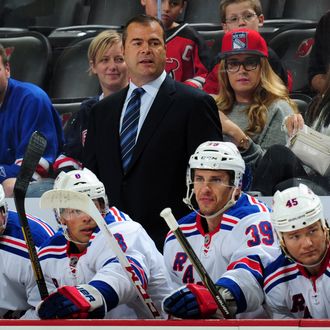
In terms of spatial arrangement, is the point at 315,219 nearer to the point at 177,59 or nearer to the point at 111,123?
the point at 111,123

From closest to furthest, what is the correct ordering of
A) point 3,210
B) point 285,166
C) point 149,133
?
point 3,210, point 149,133, point 285,166

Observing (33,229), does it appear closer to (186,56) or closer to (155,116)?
(155,116)

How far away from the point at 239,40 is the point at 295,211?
1.41 metres

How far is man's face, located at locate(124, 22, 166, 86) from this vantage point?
186 inches

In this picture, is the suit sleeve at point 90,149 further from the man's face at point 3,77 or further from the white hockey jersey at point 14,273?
the man's face at point 3,77

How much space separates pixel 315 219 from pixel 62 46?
2140 mm

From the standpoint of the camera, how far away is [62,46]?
18.6 ft

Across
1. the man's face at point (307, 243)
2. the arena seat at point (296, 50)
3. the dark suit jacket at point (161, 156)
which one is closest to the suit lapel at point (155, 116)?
the dark suit jacket at point (161, 156)

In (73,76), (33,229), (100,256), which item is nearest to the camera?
(100,256)

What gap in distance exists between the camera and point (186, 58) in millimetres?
5297

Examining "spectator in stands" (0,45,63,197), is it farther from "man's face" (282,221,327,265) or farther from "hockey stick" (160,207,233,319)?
"man's face" (282,221,327,265)

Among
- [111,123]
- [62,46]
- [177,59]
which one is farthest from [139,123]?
[62,46]

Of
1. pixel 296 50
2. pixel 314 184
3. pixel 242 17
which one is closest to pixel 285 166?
pixel 314 184

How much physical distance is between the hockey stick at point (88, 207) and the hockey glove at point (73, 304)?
148 mm
